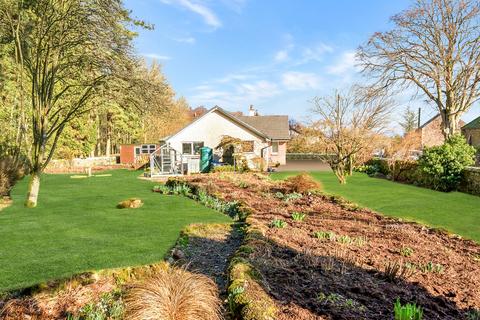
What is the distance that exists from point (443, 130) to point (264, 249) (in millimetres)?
21512

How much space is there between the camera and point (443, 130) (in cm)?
2288

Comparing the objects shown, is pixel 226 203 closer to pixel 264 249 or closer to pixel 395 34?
pixel 264 249

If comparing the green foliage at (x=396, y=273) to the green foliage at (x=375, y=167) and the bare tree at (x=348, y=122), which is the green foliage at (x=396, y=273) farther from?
the green foliage at (x=375, y=167)

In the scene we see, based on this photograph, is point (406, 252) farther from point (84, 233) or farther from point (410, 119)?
point (410, 119)

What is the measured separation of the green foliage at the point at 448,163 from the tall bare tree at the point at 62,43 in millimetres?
15555

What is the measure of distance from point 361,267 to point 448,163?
14642 millimetres

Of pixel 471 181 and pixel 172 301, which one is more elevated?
pixel 471 181

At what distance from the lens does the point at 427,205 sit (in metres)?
12.8

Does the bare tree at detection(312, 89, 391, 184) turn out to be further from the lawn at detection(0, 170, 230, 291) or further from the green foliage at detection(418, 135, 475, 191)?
the lawn at detection(0, 170, 230, 291)

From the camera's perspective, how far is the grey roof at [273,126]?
3384cm

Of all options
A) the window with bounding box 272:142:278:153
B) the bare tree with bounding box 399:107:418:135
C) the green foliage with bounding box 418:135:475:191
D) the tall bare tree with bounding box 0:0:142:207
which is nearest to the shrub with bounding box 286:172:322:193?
the green foliage with bounding box 418:135:475:191

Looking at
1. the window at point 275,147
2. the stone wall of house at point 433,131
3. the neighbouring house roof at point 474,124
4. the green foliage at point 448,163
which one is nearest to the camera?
the green foliage at point 448,163

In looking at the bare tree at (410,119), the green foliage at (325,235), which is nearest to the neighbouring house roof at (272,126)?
the green foliage at (325,235)

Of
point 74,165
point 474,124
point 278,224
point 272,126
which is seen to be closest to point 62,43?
point 278,224
